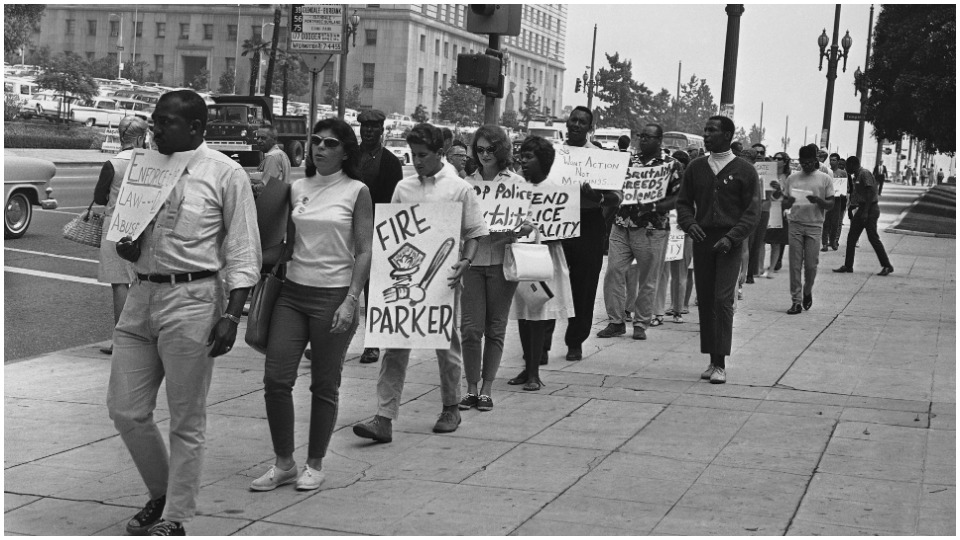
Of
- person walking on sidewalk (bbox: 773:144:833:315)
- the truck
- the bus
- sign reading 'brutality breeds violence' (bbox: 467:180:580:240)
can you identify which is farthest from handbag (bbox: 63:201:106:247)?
the bus

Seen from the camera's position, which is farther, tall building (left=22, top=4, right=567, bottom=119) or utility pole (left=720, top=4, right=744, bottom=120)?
tall building (left=22, top=4, right=567, bottom=119)

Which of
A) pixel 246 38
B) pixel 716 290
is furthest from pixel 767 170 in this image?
pixel 246 38

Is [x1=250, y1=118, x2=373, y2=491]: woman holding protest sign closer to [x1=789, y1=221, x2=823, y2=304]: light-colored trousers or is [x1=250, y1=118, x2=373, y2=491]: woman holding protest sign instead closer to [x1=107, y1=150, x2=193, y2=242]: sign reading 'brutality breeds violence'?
[x1=107, y1=150, x2=193, y2=242]: sign reading 'brutality breeds violence'

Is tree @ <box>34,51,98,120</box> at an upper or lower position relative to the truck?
upper

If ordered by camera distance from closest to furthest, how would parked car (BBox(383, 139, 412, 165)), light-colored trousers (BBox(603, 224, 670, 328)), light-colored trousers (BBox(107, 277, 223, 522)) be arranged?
light-colored trousers (BBox(107, 277, 223, 522)) → light-colored trousers (BBox(603, 224, 670, 328)) → parked car (BBox(383, 139, 412, 165))

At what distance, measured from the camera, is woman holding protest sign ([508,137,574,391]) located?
29.5ft

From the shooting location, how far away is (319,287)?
20.6ft

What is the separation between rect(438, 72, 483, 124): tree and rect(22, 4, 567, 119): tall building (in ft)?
22.8

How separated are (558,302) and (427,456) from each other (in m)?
2.43

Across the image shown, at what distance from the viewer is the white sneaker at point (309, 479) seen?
20.5 feet

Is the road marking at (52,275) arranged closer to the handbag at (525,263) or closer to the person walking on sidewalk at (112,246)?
the person walking on sidewalk at (112,246)

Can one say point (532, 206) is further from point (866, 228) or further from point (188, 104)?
point (866, 228)

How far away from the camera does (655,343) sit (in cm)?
1160

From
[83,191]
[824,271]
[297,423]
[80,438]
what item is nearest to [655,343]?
[297,423]
